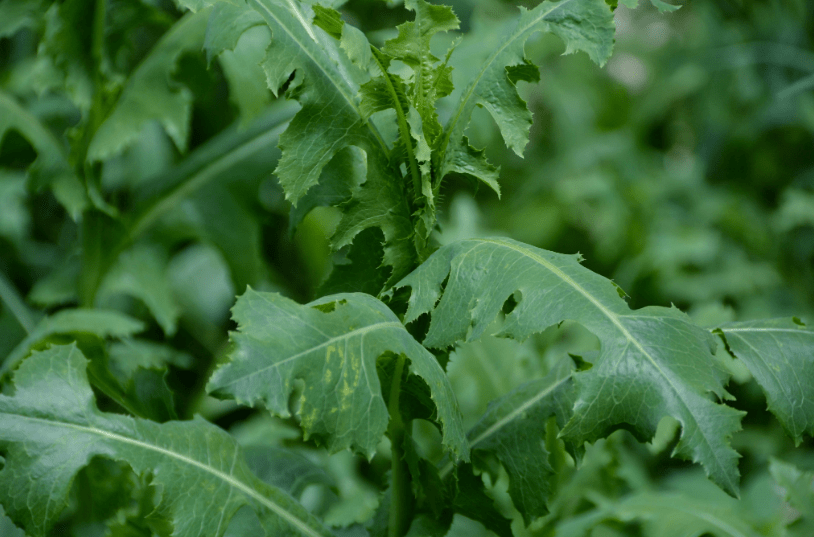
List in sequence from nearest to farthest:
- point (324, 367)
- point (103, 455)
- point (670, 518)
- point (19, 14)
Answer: point (324, 367) < point (103, 455) < point (670, 518) < point (19, 14)

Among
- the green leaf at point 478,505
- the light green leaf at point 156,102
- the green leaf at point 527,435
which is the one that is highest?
the light green leaf at point 156,102

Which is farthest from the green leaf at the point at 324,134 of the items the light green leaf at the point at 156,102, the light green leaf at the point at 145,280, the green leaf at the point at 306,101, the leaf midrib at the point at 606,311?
the light green leaf at the point at 145,280

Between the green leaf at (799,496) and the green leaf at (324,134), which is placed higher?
the green leaf at (324,134)

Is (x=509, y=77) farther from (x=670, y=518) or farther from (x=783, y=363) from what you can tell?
(x=670, y=518)

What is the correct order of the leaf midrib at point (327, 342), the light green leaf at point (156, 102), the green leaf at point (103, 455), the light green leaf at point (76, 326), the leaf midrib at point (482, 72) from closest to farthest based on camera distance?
the leaf midrib at point (327, 342) → the green leaf at point (103, 455) → the leaf midrib at point (482, 72) → the light green leaf at point (76, 326) → the light green leaf at point (156, 102)

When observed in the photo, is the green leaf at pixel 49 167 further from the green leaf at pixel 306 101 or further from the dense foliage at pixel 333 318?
the green leaf at pixel 306 101

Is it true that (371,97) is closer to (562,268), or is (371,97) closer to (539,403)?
(562,268)

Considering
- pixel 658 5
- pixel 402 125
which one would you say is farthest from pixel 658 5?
pixel 402 125
